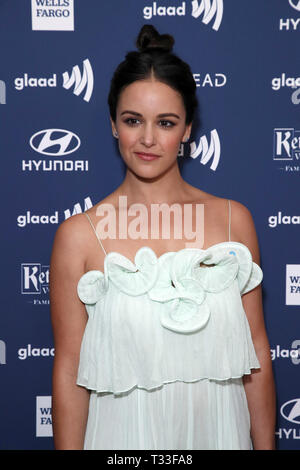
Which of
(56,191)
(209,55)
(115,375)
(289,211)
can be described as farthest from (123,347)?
(209,55)

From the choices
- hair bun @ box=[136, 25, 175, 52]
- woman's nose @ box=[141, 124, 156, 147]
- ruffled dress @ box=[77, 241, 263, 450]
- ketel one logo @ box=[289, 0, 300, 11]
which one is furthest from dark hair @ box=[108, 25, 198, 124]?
ketel one logo @ box=[289, 0, 300, 11]

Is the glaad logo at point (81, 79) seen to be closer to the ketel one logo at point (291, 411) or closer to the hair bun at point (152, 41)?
the hair bun at point (152, 41)

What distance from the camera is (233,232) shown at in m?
1.77

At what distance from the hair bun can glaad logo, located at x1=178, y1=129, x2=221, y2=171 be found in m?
0.50

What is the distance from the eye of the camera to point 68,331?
172cm

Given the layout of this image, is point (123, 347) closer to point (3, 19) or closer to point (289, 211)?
point (289, 211)

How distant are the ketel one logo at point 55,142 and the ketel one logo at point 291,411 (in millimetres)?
1428

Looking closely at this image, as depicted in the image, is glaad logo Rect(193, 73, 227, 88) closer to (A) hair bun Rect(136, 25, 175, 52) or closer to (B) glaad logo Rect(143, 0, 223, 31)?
(B) glaad logo Rect(143, 0, 223, 31)

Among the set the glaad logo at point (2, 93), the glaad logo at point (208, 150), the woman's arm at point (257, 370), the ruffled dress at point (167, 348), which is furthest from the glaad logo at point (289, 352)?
the glaad logo at point (2, 93)

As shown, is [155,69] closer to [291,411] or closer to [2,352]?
[2,352]

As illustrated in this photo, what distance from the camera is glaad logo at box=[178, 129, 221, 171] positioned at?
2.13 metres

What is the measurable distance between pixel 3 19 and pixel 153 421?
1.58 metres

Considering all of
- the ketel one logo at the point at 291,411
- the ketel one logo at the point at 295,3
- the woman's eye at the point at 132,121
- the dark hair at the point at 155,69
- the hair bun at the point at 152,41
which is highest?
the ketel one logo at the point at 295,3

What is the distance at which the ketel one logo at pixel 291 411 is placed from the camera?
229 cm
